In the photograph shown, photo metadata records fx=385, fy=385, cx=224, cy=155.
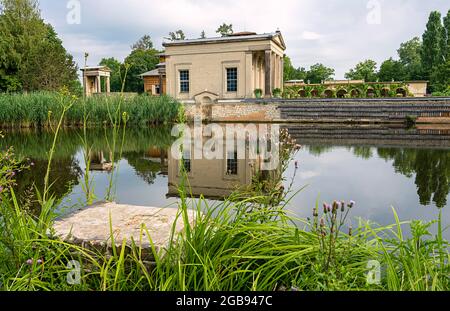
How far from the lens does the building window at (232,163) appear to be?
6238 millimetres

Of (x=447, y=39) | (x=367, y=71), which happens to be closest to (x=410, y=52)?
(x=367, y=71)

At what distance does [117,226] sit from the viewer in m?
2.14

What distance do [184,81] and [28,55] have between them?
33.3 feet

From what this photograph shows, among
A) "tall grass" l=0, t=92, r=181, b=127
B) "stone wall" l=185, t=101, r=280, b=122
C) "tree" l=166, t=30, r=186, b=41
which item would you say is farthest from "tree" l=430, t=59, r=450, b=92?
"tree" l=166, t=30, r=186, b=41

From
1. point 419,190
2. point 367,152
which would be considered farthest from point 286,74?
point 419,190

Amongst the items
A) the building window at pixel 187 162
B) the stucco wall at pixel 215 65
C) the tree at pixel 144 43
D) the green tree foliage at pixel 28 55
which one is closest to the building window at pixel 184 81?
the stucco wall at pixel 215 65

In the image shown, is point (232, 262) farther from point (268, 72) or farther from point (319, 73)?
point (319, 73)

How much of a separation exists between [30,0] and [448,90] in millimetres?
29159

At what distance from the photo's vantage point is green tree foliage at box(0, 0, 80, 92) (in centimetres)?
2195

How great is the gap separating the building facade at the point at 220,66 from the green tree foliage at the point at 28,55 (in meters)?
6.17

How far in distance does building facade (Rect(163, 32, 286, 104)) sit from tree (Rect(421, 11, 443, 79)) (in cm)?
871

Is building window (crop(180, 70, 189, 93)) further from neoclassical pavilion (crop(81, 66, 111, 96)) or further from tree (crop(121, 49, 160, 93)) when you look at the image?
tree (crop(121, 49, 160, 93))

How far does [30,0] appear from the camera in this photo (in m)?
28.6
